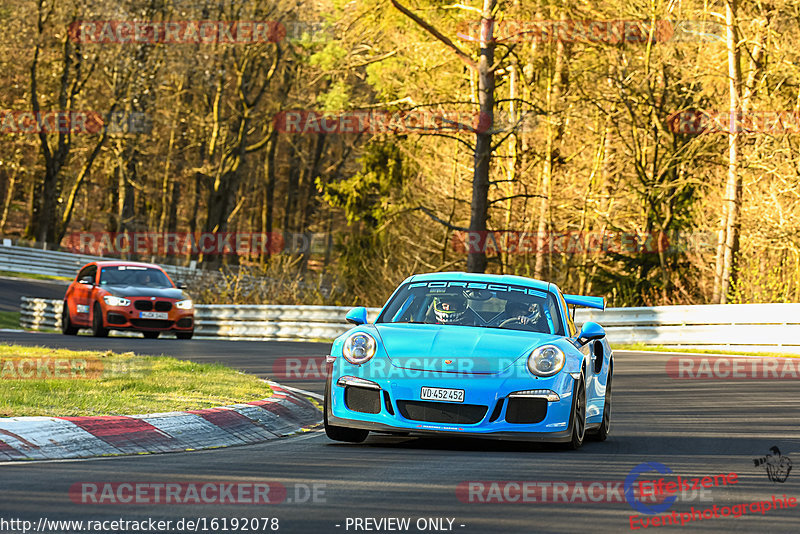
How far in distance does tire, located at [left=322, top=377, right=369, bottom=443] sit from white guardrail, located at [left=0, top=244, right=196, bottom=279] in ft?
146

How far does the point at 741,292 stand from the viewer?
2841cm

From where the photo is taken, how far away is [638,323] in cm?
2630

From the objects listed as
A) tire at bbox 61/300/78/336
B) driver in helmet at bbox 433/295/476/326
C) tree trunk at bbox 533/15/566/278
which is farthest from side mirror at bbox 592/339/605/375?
tree trunk at bbox 533/15/566/278

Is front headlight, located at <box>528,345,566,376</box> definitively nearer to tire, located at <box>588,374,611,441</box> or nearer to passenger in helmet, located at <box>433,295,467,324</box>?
passenger in helmet, located at <box>433,295,467,324</box>

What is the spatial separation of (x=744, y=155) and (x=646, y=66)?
3.70 meters

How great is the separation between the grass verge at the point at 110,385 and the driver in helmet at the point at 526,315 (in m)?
2.75

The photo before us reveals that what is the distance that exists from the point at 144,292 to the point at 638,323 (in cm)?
1038

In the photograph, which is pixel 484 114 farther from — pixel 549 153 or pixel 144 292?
pixel 549 153

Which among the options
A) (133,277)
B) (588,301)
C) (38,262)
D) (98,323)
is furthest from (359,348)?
(38,262)

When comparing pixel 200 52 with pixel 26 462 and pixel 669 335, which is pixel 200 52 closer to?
pixel 669 335

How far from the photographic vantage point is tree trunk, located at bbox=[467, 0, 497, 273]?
1003 inches

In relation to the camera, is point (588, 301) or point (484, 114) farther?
point (484, 114)

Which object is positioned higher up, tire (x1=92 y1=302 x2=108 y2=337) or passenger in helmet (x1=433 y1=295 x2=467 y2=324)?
passenger in helmet (x1=433 y1=295 x2=467 y2=324)

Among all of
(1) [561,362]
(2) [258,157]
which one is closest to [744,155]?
(1) [561,362]
